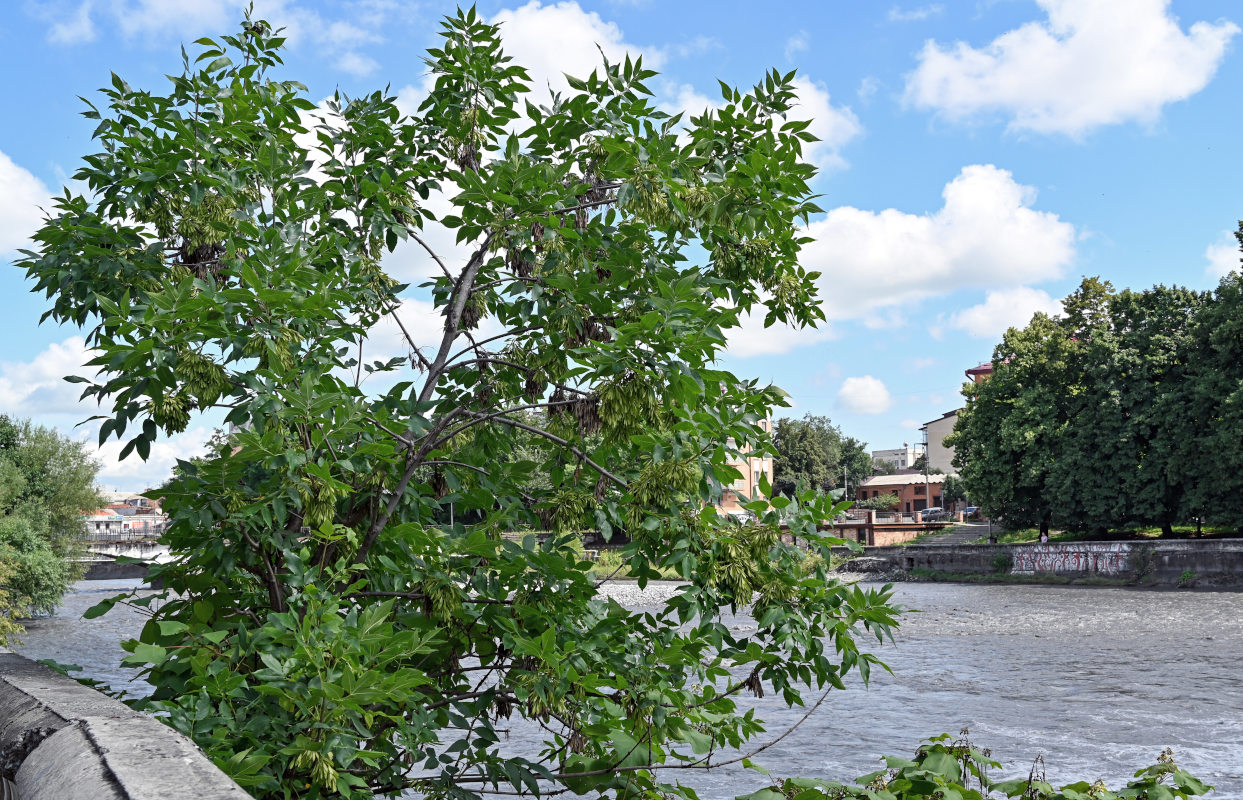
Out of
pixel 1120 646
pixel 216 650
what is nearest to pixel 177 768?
pixel 216 650

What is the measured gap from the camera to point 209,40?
17.9 feet

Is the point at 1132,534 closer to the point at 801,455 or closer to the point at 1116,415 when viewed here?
the point at 1116,415

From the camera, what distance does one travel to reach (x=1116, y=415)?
174 feet

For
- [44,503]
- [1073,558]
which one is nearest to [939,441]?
[1073,558]

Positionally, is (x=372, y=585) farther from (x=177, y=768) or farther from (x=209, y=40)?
(x=209, y=40)

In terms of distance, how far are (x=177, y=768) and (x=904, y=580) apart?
62472 mm

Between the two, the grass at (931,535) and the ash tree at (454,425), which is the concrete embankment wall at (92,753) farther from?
the grass at (931,535)

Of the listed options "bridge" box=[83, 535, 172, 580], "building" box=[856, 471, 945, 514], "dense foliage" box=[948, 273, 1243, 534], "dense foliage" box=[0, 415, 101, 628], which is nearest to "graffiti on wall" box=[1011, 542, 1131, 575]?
"dense foliage" box=[948, 273, 1243, 534]

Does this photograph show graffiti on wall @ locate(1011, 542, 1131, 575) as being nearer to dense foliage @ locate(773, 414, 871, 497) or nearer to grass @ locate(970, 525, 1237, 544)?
grass @ locate(970, 525, 1237, 544)

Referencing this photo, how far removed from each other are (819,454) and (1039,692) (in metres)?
84.4

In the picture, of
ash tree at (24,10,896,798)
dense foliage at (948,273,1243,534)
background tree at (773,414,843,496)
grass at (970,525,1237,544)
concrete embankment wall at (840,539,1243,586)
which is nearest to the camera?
ash tree at (24,10,896,798)

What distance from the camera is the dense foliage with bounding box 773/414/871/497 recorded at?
102188 millimetres

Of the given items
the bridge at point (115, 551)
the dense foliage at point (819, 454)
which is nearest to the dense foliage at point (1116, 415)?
the dense foliage at point (819, 454)

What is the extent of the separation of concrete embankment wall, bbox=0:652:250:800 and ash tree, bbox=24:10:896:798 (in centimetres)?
50
